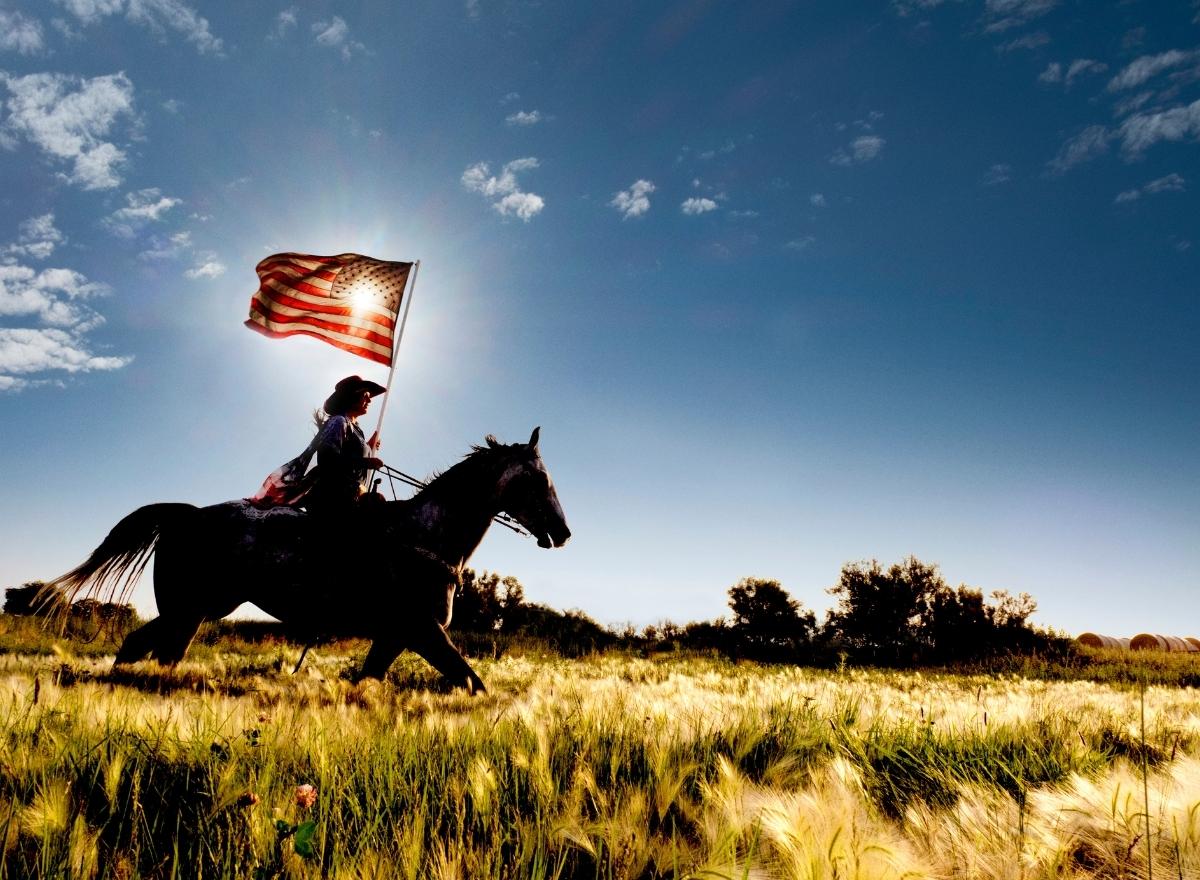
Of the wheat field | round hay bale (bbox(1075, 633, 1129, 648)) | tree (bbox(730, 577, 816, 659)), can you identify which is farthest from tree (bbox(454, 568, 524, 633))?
round hay bale (bbox(1075, 633, 1129, 648))

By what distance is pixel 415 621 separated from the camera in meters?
6.21

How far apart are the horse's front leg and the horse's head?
5.31ft

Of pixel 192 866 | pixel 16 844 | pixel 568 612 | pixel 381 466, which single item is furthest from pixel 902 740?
pixel 568 612

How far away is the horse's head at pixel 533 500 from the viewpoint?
6980 mm

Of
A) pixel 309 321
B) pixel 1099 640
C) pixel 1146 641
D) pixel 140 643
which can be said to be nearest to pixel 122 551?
pixel 140 643

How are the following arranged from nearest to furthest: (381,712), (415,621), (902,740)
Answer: (902,740) → (381,712) → (415,621)

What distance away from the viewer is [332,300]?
10086mm

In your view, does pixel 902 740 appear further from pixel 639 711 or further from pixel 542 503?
pixel 542 503

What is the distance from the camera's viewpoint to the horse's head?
6.98 meters

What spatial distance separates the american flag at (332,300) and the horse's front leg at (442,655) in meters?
5.15

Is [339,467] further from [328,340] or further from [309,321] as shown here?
[309,321]

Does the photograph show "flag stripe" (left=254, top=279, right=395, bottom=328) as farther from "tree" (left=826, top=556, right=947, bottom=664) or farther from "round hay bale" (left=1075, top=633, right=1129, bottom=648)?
"round hay bale" (left=1075, top=633, right=1129, bottom=648)

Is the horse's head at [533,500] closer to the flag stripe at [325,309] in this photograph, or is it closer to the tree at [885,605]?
the flag stripe at [325,309]

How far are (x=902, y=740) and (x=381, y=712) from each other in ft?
10.6
